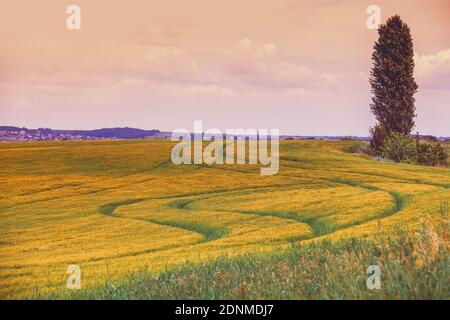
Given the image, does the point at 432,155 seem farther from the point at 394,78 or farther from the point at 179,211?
the point at 179,211

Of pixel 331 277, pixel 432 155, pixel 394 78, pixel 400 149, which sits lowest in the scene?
pixel 432 155

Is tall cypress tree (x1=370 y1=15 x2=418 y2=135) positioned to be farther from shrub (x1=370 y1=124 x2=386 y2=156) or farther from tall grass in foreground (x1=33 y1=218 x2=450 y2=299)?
tall grass in foreground (x1=33 y1=218 x2=450 y2=299)

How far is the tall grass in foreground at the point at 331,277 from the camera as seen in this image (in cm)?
962

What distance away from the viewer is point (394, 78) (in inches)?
4006

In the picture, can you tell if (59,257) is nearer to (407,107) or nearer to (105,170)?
(105,170)

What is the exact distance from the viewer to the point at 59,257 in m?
31.6

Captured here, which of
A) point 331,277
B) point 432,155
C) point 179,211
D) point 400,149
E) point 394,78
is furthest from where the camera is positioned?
point 394,78

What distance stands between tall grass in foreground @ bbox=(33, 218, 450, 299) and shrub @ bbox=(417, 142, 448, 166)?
278 feet

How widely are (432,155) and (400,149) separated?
5115mm

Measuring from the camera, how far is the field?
24.1 meters

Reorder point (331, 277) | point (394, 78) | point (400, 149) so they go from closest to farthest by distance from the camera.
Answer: point (331, 277), point (400, 149), point (394, 78)

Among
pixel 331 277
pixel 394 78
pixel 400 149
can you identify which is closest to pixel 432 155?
pixel 400 149
